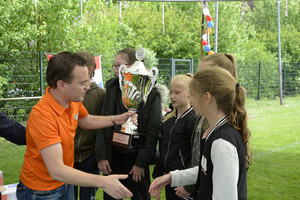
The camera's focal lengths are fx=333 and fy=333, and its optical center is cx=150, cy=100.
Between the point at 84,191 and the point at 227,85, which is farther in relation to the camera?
the point at 84,191

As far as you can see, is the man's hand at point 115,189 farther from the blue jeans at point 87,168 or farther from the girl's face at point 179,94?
the blue jeans at point 87,168

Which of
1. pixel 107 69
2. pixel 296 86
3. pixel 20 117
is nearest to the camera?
pixel 20 117

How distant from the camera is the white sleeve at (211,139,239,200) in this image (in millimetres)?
1625

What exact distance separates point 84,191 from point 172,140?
37.0 inches

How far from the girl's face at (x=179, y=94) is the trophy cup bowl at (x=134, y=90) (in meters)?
0.25

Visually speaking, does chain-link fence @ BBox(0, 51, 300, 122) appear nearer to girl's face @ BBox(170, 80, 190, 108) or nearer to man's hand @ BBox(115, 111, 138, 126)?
man's hand @ BBox(115, 111, 138, 126)

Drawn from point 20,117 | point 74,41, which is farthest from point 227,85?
point 74,41

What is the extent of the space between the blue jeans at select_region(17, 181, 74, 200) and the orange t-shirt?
0.09 feet

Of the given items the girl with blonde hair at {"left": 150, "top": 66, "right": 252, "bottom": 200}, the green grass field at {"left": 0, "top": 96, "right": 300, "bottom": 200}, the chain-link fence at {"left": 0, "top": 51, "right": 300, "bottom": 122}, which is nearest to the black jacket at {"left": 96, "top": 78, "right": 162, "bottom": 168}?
the girl with blonde hair at {"left": 150, "top": 66, "right": 252, "bottom": 200}

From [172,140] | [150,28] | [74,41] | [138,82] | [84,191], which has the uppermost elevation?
[150,28]

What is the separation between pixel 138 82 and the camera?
2533 millimetres

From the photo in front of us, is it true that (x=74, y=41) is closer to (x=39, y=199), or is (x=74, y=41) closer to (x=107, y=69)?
(x=107, y=69)

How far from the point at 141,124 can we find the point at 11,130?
3.29ft

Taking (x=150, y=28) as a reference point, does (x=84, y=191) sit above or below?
below
